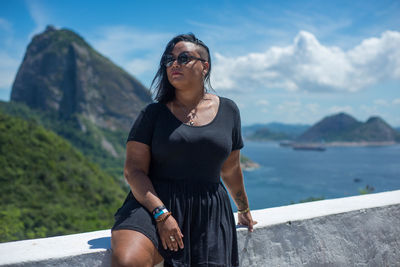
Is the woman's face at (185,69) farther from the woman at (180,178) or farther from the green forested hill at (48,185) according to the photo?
the green forested hill at (48,185)

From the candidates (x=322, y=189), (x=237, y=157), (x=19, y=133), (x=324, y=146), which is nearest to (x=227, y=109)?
(x=237, y=157)

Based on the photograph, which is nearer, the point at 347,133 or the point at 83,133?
the point at 83,133

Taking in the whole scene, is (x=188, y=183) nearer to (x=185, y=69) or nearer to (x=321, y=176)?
(x=185, y=69)

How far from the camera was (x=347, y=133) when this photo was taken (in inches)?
3878

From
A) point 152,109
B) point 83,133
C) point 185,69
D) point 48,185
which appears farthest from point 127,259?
point 83,133

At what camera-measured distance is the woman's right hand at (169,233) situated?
144 centimetres

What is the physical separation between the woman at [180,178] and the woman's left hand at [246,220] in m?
0.19

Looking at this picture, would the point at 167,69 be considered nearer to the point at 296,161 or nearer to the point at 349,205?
the point at 349,205

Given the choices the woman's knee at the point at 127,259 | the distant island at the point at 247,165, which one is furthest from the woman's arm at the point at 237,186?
the distant island at the point at 247,165

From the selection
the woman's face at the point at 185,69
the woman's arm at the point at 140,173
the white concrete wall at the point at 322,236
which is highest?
the woman's face at the point at 185,69

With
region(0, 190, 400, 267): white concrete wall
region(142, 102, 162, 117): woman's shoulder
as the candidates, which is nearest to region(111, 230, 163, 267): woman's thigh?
region(0, 190, 400, 267): white concrete wall

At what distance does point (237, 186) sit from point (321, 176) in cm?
6017

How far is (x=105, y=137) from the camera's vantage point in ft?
277

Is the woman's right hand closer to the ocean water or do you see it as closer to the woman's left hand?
the woman's left hand
